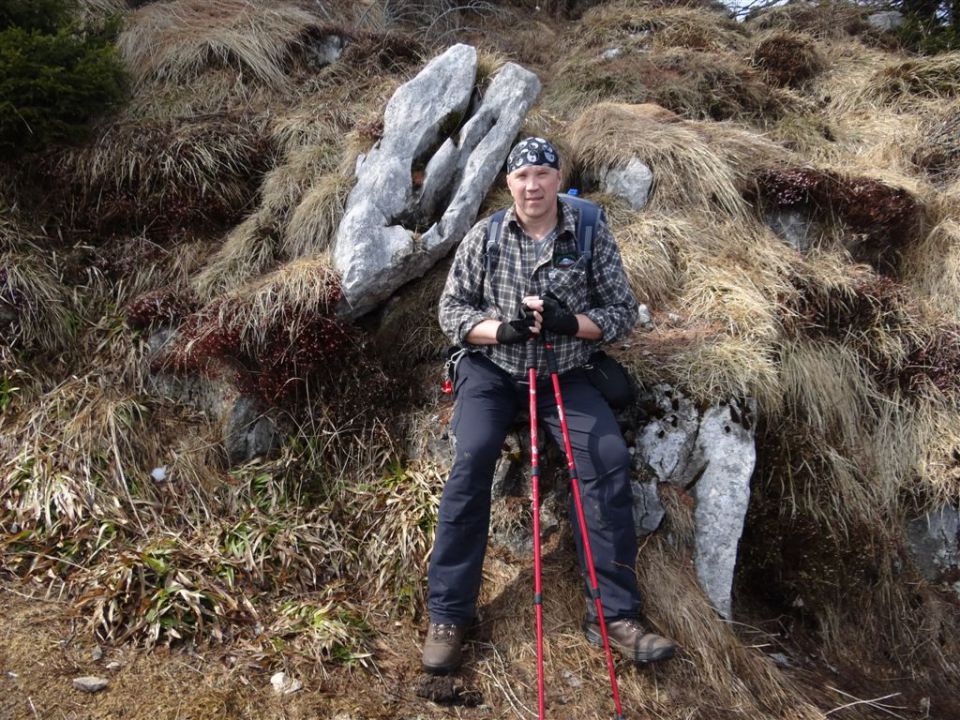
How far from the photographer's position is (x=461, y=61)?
6.32 m

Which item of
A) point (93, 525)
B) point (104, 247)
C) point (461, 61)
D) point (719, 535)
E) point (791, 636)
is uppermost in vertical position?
point (461, 61)

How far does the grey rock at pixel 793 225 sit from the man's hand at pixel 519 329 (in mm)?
3737

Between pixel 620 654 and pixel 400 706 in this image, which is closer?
pixel 400 706

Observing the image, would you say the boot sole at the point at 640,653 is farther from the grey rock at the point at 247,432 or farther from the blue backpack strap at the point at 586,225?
the grey rock at the point at 247,432

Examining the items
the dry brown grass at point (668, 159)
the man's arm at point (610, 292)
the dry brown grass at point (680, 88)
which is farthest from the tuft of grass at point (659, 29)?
the man's arm at point (610, 292)

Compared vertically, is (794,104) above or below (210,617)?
above

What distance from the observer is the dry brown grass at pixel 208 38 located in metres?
7.84

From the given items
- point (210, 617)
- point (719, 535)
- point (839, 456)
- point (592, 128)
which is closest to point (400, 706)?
point (210, 617)

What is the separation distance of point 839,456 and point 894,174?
3480mm

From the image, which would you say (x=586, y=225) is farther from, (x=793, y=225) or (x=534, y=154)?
Answer: (x=793, y=225)

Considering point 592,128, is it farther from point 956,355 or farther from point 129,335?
point 129,335

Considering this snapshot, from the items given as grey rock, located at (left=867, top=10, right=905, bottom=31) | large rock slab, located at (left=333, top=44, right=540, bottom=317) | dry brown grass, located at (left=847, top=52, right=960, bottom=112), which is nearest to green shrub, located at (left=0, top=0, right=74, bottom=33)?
large rock slab, located at (left=333, top=44, right=540, bottom=317)

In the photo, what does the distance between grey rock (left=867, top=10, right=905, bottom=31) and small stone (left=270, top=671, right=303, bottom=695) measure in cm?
1259

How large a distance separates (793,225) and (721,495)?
3.38 metres
